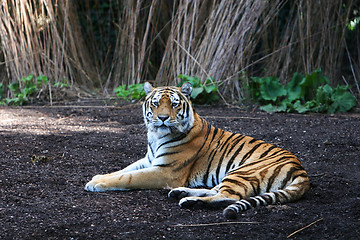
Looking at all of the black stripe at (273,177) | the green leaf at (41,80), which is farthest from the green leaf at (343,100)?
the green leaf at (41,80)

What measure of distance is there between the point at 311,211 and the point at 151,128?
1345mm

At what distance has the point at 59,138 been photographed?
15.6 ft

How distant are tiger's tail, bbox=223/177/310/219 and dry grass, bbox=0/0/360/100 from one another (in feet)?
11.2

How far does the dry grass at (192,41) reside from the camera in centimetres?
634

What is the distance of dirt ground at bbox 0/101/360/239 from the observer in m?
2.47

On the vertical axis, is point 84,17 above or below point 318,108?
above

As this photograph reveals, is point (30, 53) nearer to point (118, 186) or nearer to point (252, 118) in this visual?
point (252, 118)

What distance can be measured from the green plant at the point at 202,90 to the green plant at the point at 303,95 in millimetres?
564

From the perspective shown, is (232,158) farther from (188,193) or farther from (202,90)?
(202,90)

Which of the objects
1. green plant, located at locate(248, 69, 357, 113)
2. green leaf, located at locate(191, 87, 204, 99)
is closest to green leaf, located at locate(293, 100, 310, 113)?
green plant, located at locate(248, 69, 357, 113)

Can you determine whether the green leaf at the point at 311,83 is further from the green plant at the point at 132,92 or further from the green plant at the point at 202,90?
the green plant at the point at 132,92

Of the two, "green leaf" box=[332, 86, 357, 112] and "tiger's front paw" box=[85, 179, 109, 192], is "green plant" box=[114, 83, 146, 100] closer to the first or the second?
"green leaf" box=[332, 86, 357, 112]

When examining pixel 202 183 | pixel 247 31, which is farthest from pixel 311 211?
pixel 247 31

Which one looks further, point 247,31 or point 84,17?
point 84,17
